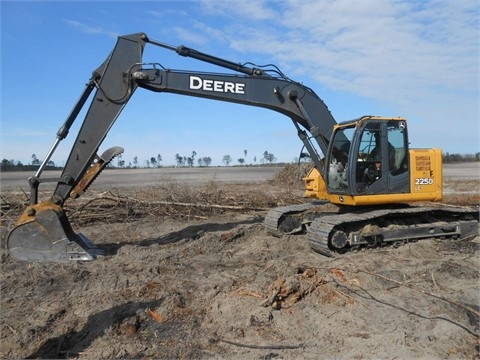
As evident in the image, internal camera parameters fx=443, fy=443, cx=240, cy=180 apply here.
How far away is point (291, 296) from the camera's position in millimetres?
5562

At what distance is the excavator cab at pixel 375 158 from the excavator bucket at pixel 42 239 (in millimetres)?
5081

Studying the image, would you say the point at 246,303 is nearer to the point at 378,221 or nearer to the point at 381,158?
the point at 378,221

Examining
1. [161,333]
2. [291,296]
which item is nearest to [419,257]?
[291,296]

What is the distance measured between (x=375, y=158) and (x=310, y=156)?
141 cm

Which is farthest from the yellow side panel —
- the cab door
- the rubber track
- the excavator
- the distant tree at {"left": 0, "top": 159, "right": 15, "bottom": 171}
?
the distant tree at {"left": 0, "top": 159, "right": 15, "bottom": 171}

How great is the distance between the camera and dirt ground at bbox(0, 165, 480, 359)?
4.51 m

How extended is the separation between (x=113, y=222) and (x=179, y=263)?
5013mm

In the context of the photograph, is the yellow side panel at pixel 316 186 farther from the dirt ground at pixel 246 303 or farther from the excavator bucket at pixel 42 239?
the excavator bucket at pixel 42 239

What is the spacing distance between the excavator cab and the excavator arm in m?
0.87

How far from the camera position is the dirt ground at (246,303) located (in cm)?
451

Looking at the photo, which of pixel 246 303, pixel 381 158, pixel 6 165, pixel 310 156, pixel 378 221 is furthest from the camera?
pixel 6 165

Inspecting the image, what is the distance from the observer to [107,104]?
8117 mm

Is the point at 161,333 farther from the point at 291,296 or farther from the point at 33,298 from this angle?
the point at 33,298

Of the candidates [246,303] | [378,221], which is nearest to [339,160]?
[378,221]
